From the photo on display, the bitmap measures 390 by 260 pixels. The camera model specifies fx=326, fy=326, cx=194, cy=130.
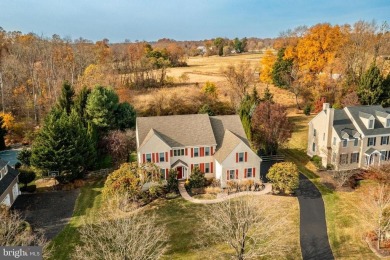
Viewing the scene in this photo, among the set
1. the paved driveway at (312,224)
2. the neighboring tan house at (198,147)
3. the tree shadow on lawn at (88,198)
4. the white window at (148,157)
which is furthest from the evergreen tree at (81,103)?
the paved driveway at (312,224)

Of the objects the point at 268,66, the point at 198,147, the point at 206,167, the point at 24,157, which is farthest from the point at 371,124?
the point at 24,157

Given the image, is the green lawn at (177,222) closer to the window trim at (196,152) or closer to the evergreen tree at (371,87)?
the window trim at (196,152)

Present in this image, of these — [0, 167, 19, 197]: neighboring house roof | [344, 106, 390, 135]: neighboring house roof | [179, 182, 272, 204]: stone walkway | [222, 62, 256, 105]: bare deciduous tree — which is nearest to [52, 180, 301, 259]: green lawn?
[179, 182, 272, 204]: stone walkway

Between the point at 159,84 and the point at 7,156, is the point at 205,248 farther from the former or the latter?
the point at 159,84

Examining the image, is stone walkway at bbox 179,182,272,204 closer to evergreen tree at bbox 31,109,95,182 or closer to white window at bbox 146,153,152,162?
white window at bbox 146,153,152,162


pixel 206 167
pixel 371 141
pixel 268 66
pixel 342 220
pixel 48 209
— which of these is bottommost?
pixel 342 220

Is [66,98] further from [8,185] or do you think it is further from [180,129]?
[180,129]

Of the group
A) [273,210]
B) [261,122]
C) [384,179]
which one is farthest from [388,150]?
[273,210]
